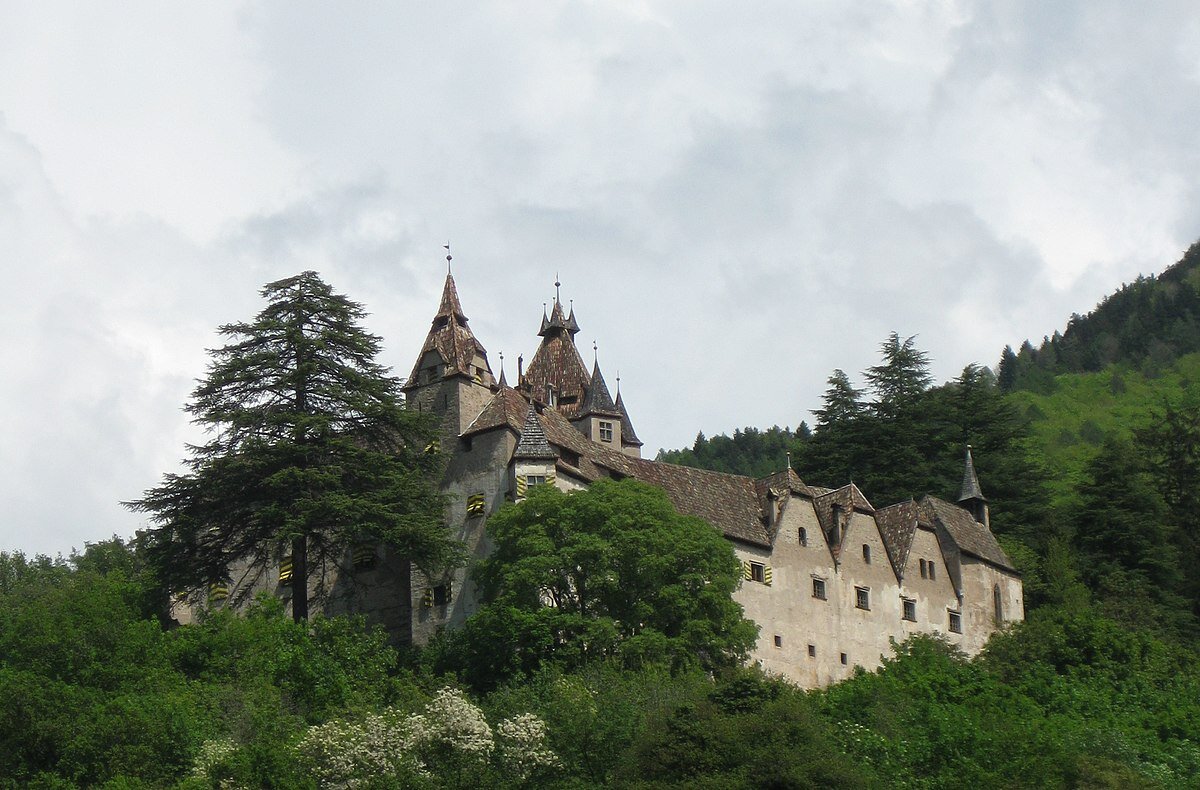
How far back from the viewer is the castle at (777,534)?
6419cm

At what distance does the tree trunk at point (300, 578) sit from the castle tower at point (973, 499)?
31.3 m

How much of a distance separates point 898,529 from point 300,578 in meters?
24.9

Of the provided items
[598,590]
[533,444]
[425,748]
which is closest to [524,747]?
[425,748]

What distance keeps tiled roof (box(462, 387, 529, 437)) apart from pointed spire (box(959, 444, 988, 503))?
22.6 meters

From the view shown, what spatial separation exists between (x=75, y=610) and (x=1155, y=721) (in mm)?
33384

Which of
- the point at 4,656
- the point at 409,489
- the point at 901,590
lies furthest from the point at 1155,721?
the point at 4,656

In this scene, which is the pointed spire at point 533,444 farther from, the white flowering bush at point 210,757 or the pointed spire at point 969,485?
the pointed spire at point 969,485

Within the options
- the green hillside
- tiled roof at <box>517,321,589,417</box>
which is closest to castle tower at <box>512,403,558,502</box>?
tiled roof at <box>517,321,589,417</box>

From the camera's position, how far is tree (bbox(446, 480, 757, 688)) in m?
56.9

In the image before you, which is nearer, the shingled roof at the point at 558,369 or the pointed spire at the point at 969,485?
the pointed spire at the point at 969,485

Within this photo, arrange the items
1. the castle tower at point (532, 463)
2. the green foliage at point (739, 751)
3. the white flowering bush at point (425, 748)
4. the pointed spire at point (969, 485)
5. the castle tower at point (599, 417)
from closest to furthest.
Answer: the green foliage at point (739, 751) < the white flowering bush at point (425, 748) < the castle tower at point (532, 463) < the pointed spire at point (969, 485) < the castle tower at point (599, 417)

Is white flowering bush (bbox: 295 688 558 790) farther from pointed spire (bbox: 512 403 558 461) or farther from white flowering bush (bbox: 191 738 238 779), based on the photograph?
pointed spire (bbox: 512 403 558 461)

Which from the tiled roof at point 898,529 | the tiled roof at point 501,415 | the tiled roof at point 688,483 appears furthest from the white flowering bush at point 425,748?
the tiled roof at point 898,529

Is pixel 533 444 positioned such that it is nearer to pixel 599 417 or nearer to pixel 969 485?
pixel 599 417
